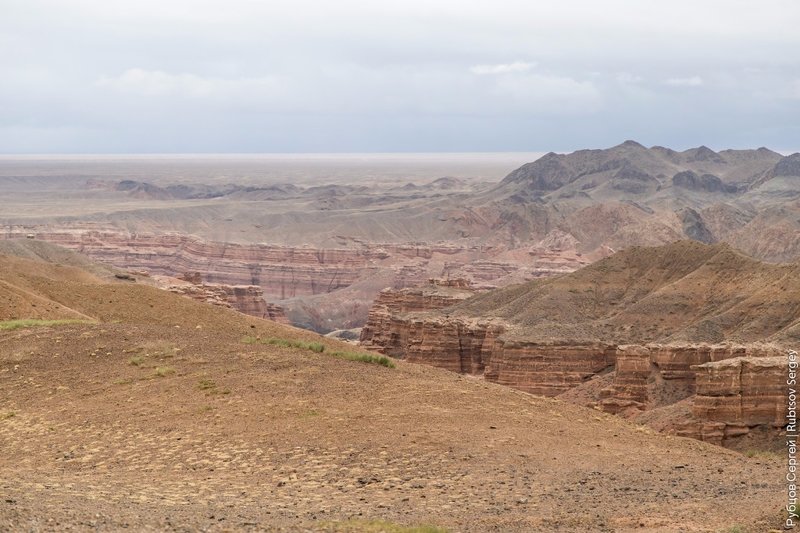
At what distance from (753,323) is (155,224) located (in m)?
155

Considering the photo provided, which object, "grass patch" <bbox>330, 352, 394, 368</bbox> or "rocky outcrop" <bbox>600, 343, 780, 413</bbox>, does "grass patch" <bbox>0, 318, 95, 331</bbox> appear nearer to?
"grass patch" <bbox>330, 352, 394, 368</bbox>

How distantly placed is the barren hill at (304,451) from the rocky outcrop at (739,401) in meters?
8.71

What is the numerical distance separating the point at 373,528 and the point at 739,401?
817 inches

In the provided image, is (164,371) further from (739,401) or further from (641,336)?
(641,336)

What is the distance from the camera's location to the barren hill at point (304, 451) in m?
16.4

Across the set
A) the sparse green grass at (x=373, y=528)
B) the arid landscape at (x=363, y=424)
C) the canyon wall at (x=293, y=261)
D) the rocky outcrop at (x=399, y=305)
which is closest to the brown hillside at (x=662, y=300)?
the arid landscape at (x=363, y=424)

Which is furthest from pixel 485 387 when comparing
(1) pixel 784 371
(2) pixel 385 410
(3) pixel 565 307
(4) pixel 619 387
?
(3) pixel 565 307

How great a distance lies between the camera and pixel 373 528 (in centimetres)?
1538

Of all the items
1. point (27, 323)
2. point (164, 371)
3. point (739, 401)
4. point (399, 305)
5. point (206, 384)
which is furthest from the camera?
point (399, 305)

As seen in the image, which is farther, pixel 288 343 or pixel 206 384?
pixel 288 343

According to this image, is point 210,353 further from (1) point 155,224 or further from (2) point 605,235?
(1) point 155,224

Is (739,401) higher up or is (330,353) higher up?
(330,353)

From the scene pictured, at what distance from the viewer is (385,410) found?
2306 cm

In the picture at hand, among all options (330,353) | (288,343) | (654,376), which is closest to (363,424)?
(330,353)
